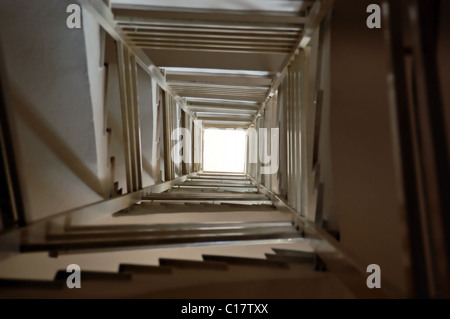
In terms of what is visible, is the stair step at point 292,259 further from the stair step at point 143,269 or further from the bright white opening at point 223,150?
the bright white opening at point 223,150

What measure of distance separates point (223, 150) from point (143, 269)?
16029mm

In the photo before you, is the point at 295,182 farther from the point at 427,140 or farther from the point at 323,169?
the point at 427,140

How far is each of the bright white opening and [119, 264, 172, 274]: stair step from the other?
15.2 metres

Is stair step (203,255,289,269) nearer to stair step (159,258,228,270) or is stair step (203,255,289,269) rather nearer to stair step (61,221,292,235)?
stair step (159,258,228,270)

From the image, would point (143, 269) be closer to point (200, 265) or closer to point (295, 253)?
point (200, 265)

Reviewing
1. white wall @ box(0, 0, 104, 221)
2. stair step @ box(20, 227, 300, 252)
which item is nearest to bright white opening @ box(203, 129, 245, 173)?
white wall @ box(0, 0, 104, 221)

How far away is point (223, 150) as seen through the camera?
18031mm

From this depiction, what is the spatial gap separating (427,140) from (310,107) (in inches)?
92.2

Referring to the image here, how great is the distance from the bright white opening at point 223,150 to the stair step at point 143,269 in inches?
597

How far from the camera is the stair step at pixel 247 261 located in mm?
2232

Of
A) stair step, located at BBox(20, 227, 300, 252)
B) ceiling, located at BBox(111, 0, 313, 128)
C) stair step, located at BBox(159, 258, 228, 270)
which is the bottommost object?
stair step, located at BBox(159, 258, 228, 270)

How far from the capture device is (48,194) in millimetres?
3412

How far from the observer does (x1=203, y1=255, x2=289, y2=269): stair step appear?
7.32 ft

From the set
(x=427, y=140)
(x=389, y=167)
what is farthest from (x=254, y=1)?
(x=427, y=140)
